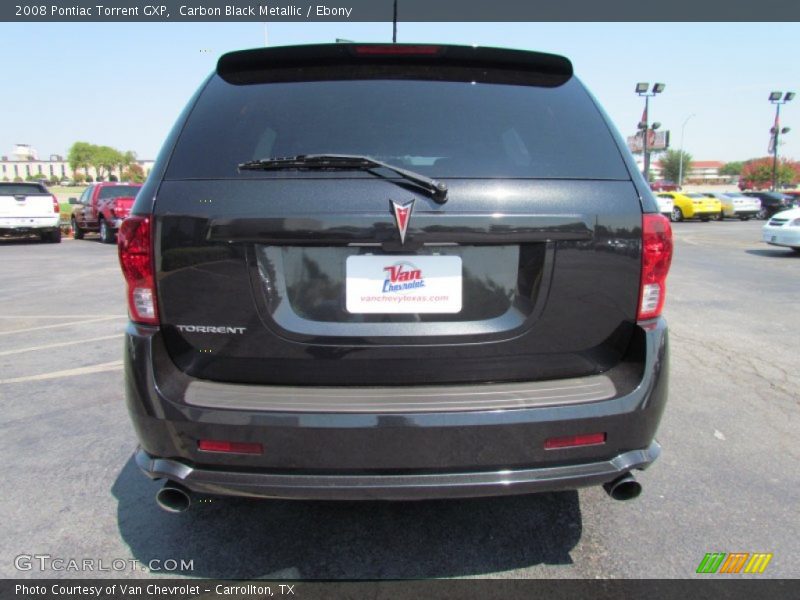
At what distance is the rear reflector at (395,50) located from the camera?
7.50 ft

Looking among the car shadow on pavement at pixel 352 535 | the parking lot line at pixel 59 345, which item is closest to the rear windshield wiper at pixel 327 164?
the car shadow on pavement at pixel 352 535

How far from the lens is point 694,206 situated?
28.6 meters

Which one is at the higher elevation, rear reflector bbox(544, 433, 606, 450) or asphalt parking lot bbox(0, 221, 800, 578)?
rear reflector bbox(544, 433, 606, 450)

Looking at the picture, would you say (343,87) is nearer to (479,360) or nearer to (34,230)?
(479,360)

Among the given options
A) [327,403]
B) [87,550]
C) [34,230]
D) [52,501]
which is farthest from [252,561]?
[34,230]

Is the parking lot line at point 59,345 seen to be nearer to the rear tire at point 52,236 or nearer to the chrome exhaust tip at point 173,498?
the chrome exhaust tip at point 173,498

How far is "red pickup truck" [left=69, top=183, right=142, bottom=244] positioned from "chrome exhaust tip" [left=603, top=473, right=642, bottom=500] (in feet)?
53.0

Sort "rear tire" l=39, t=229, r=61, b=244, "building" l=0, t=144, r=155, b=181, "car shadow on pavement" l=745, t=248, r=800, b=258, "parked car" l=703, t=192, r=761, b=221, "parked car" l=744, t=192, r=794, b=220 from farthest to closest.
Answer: "building" l=0, t=144, r=155, b=181 → "parked car" l=744, t=192, r=794, b=220 → "parked car" l=703, t=192, r=761, b=221 → "rear tire" l=39, t=229, r=61, b=244 → "car shadow on pavement" l=745, t=248, r=800, b=258

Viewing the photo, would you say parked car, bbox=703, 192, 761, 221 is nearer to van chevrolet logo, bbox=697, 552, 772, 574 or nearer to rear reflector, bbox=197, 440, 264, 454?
van chevrolet logo, bbox=697, 552, 772, 574

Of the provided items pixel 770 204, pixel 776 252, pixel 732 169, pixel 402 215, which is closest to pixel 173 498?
pixel 402 215

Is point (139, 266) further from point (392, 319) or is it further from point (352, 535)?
point (352, 535)

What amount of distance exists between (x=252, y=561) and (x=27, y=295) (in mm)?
7994

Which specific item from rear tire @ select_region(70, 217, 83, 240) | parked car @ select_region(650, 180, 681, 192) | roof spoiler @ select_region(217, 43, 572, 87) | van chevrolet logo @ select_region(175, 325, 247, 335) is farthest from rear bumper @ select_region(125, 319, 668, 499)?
parked car @ select_region(650, 180, 681, 192)

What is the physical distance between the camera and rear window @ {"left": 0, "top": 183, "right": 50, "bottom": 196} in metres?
16.5
